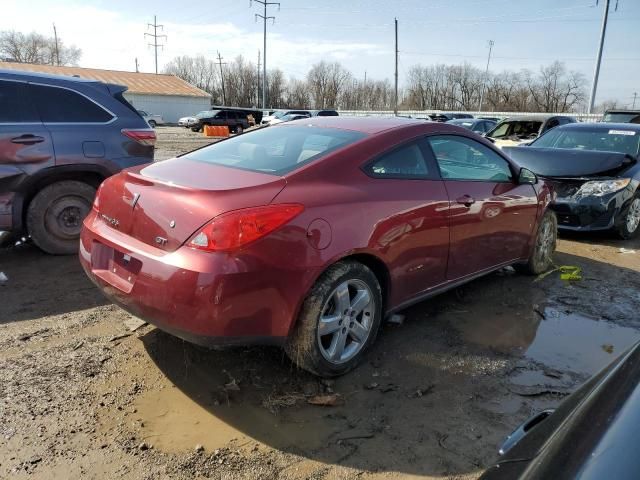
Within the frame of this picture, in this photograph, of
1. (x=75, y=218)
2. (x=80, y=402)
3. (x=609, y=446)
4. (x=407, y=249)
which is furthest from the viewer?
(x=75, y=218)

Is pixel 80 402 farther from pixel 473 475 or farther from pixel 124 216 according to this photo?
pixel 473 475

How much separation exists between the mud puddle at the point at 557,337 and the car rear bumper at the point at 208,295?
182 centimetres

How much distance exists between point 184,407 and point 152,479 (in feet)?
1.85

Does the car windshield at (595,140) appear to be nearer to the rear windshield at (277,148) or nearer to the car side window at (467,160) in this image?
the car side window at (467,160)

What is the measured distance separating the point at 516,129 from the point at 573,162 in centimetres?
704

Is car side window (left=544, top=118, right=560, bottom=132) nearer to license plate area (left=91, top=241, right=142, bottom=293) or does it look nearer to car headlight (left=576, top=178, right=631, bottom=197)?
car headlight (left=576, top=178, right=631, bottom=197)

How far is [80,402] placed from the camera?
9.17 ft

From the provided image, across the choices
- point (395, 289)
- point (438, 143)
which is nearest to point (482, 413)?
point (395, 289)

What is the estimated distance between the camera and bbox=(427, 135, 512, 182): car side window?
3.82 meters

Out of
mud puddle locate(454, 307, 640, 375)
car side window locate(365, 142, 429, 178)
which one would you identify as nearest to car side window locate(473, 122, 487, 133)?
mud puddle locate(454, 307, 640, 375)

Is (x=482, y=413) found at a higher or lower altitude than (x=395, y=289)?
lower

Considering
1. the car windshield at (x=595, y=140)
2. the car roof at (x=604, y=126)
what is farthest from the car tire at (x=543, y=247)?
the car roof at (x=604, y=126)

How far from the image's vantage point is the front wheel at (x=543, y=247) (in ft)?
16.9

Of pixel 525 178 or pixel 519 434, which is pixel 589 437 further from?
pixel 525 178
